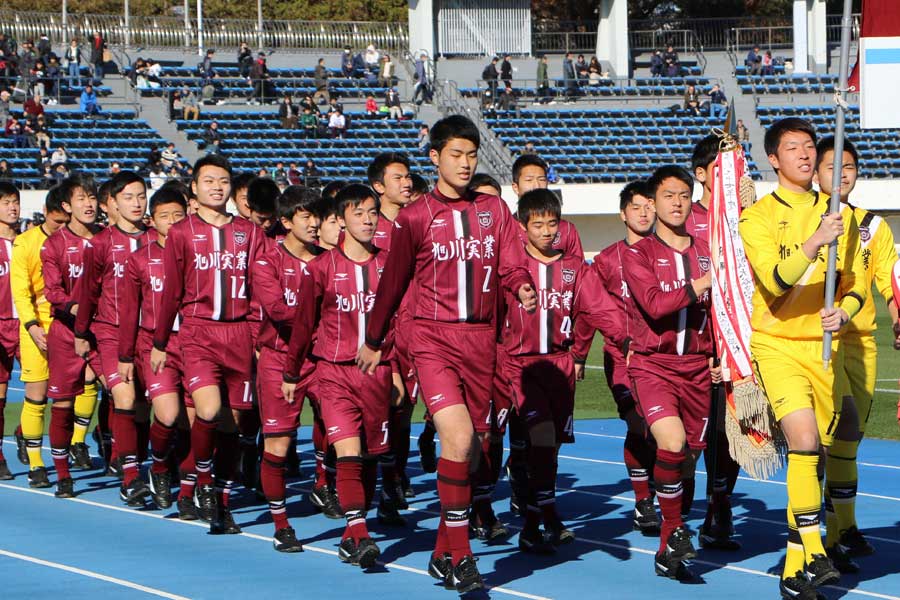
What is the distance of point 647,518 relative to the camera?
29.7 ft

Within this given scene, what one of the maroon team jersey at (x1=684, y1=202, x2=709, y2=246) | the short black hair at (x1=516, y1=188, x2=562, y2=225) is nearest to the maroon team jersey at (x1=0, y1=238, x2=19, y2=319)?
the short black hair at (x1=516, y1=188, x2=562, y2=225)

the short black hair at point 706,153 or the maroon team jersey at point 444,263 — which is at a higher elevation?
the short black hair at point 706,153

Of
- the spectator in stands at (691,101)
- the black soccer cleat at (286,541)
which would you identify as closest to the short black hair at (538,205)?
the black soccer cleat at (286,541)

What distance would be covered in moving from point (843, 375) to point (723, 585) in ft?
4.25

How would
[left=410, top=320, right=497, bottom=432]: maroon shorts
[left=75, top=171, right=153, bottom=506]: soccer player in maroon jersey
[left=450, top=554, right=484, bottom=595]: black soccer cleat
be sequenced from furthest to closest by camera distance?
[left=75, top=171, right=153, bottom=506]: soccer player in maroon jersey, [left=410, top=320, right=497, bottom=432]: maroon shorts, [left=450, top=554, right=484, bottom=595]: black soccer cleat

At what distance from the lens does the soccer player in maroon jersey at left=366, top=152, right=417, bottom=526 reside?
9617 mm

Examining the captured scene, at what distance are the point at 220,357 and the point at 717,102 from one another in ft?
117

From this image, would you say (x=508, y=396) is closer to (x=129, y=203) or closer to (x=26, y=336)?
(x=129, y=203)

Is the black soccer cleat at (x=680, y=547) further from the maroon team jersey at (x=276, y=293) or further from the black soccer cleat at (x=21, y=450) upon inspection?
the black soccer cleat at (x=21, y=450)

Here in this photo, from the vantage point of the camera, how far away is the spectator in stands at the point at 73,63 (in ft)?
122

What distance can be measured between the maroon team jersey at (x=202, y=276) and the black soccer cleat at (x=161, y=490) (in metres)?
1.47

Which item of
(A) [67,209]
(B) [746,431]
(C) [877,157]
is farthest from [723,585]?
(C) [877,157]

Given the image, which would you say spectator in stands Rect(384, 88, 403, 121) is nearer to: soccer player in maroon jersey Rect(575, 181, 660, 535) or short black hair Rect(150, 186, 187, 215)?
short black hair Rect(150, 186, 187, 215)

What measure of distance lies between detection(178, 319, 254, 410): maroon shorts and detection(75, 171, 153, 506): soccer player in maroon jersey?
139 centimetres
